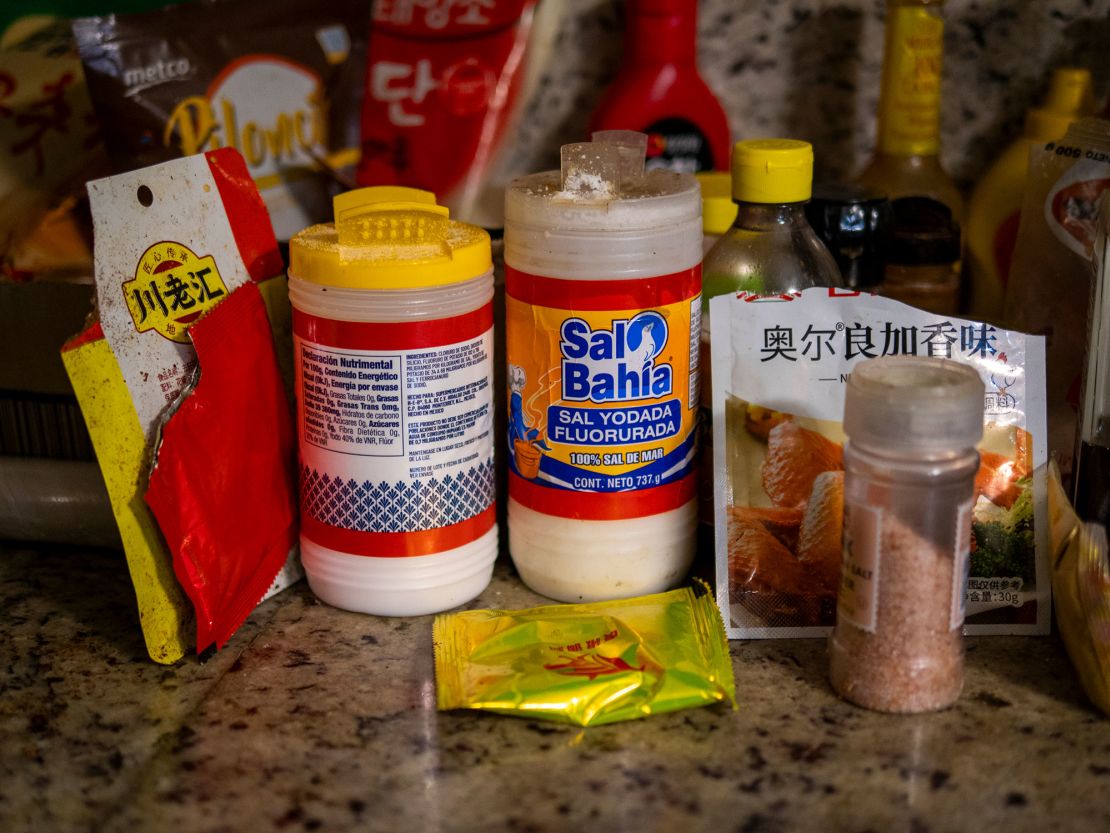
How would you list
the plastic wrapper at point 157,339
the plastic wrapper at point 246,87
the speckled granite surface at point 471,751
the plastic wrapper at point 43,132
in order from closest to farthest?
the speckled granite surface at point 471,751, the plastic wrapper at point 157,339, the plastic wrapper at point 246,87, the plastic wrapper at point 43,132

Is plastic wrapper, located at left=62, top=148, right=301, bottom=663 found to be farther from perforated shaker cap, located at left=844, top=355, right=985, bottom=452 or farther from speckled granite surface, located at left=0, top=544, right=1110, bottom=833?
perforated shaker cap, located at left=844, top=355, right=985, bottom=452

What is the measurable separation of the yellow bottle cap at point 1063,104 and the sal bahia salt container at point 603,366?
1.16 ft

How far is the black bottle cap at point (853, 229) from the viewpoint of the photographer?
907 millimetres

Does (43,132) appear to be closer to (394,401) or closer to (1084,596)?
(394,401)

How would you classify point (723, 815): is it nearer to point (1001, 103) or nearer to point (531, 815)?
point (531, 815)

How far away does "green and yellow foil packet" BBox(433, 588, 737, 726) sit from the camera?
72cm

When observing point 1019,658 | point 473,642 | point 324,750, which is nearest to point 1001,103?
point 1019,658

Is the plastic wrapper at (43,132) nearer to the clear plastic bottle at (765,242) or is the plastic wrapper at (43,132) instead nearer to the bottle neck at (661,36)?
the bottle neck at (661,36)

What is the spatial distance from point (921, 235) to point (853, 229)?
8 cm

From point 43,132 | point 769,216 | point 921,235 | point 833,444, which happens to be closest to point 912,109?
point 921,235

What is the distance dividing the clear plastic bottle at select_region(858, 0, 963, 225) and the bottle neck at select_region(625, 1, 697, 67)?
16cm

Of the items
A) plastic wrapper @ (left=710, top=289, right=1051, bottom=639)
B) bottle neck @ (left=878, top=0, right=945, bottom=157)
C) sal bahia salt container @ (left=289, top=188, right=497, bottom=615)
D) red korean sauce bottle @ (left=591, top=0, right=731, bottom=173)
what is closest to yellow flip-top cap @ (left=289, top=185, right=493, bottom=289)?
sal bahia salt container @ (left=289, top=188, right=497, bottom=615)

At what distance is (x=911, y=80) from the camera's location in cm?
101

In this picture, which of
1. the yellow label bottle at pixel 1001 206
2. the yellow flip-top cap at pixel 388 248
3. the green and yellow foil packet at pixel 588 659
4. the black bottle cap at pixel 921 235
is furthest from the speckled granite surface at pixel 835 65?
the green and yellow foil packet at pixel 588 659
